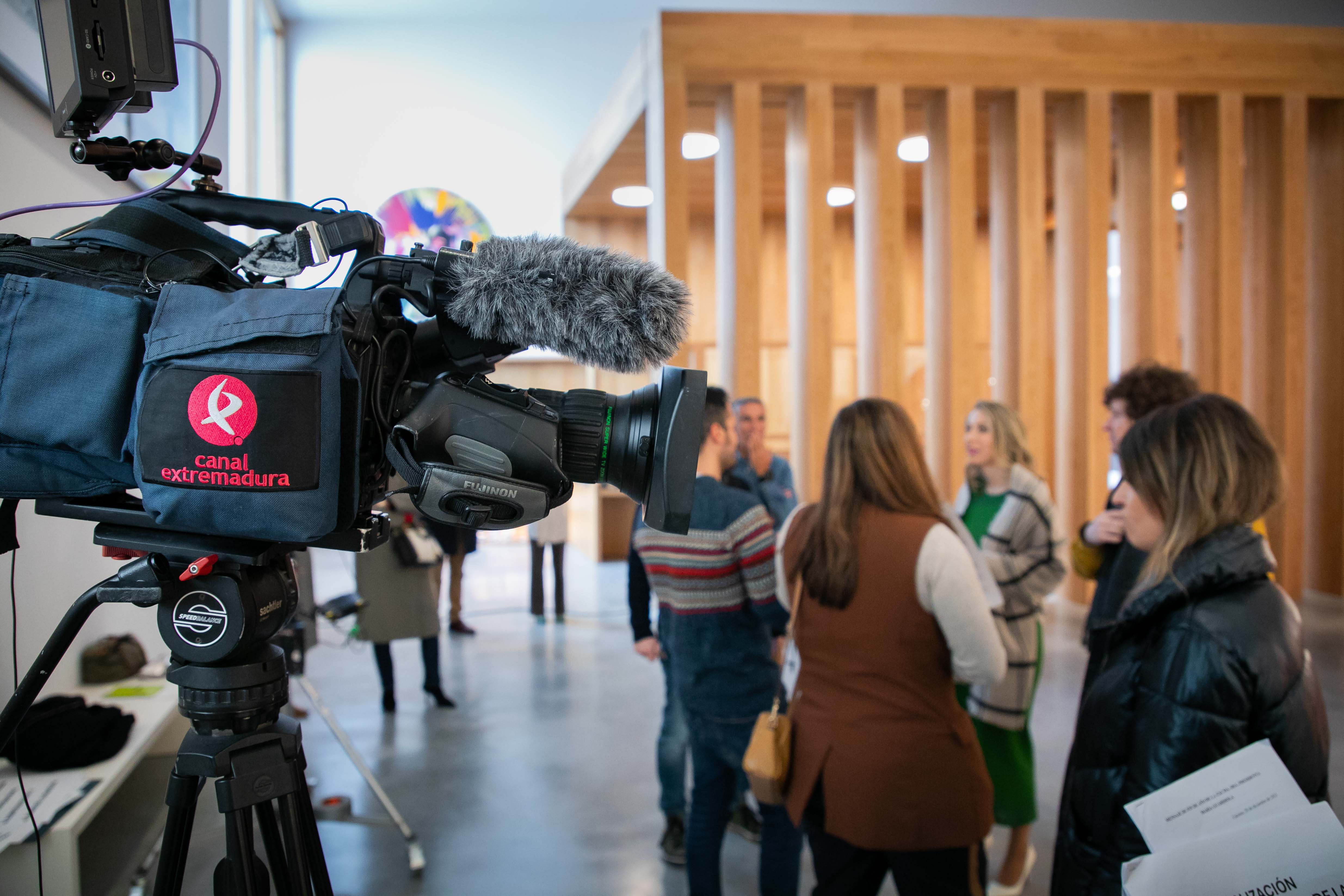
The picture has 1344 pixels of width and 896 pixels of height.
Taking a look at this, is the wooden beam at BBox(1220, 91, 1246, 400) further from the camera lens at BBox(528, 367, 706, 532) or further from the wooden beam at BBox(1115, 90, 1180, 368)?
the camera lens at BBox(528, 367, 706, 532)

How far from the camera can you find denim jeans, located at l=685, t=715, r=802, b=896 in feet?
6.92

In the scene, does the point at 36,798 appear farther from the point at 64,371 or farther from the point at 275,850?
the point at 64,371

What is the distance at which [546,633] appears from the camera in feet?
18.2

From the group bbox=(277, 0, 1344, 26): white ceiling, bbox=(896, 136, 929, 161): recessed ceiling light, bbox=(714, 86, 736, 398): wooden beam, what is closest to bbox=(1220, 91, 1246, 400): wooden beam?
bbox=(896, 136, 929, 161): recessed ceiling light

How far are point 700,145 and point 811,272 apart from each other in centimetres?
206

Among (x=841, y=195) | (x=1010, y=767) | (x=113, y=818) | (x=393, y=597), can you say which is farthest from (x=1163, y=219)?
(x=113, y=818)

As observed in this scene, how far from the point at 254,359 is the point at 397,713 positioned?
3.63 metres

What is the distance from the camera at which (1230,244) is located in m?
5.10

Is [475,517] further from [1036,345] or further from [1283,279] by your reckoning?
[1283,279]

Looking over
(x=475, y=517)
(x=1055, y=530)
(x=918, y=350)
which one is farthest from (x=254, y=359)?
(x=918, y=350)

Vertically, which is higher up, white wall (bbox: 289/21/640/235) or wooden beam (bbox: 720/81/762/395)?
white wall (bbox: 289/21/640/235)

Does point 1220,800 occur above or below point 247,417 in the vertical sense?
below

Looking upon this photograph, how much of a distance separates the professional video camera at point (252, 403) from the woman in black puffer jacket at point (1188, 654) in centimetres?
88

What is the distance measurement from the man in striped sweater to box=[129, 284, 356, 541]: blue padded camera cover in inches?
50.2
